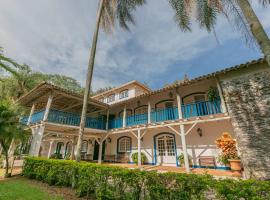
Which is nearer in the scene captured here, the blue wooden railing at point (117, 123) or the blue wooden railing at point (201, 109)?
the blue wooden railing at point (201, 109)

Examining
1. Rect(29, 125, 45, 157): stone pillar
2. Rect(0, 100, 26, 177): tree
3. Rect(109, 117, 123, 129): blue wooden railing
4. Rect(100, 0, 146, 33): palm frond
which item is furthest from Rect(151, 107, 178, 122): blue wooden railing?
Rect(0, 100, 26, 177): tree

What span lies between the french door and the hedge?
23.9 ft

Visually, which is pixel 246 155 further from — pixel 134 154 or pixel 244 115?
pixel 134 154

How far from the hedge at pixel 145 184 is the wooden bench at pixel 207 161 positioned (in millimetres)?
6956

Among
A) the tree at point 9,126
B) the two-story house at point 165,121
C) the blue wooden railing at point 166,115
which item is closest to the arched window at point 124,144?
the two-story house at point 165,121

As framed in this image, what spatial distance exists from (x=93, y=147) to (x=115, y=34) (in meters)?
12.4

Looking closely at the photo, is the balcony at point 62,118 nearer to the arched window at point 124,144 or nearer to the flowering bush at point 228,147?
the arched window at point 124,144

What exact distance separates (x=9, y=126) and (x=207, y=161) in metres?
11.6

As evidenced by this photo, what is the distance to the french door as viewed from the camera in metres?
11.1

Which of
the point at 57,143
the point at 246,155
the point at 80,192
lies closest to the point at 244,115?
the point at 246,155

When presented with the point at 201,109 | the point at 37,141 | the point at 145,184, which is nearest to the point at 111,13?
the point at 201,109

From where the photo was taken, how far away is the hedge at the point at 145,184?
2.63 m

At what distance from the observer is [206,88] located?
411 inches

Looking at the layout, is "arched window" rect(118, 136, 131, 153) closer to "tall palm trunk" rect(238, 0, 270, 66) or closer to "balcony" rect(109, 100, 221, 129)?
"balcony" rect(109, 100, 221, 129)
